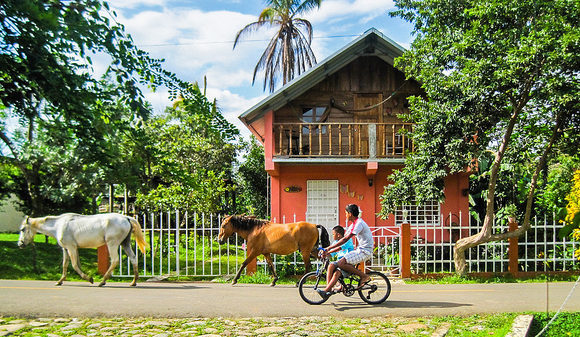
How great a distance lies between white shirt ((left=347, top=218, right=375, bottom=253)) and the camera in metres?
8.66

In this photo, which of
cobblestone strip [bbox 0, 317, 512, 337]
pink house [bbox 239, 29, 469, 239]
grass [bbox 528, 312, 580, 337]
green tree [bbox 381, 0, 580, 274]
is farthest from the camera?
pink house [bbox 239, 29, 469, 239]

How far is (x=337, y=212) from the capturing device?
57.1ft

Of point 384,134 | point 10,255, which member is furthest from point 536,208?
point 10,255

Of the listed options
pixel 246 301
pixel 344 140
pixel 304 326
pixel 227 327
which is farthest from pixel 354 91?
pixel 227 327

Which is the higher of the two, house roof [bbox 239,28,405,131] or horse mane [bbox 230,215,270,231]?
house roof [bbox 239,28,405,131]

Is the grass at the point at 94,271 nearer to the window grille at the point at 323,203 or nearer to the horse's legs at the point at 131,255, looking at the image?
the horse's legs at the point at 131,255

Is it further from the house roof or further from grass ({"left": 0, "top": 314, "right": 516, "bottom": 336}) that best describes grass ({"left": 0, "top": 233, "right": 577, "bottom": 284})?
the house roof

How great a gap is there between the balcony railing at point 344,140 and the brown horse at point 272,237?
4.51 meters

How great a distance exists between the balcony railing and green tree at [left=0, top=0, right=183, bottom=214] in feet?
37.9

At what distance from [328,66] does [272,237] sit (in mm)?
7292

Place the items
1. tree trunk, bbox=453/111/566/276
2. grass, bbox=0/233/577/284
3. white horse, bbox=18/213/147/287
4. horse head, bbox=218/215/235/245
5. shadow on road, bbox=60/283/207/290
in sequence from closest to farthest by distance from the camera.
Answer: shadow on road, bbox=60/283/207/290, white horse, bbox=18/213/147/287, tree trunk, bbox=453/111/566/276, horse head, bbox=218/215/235/245, grass, bbox=0/233/577/284

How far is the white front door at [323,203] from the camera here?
1745 cm

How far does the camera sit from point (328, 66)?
17078 mm

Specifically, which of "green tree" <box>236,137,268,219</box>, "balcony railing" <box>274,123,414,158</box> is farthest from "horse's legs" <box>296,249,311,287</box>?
"green tree" <box>236,137,268,219</box>
